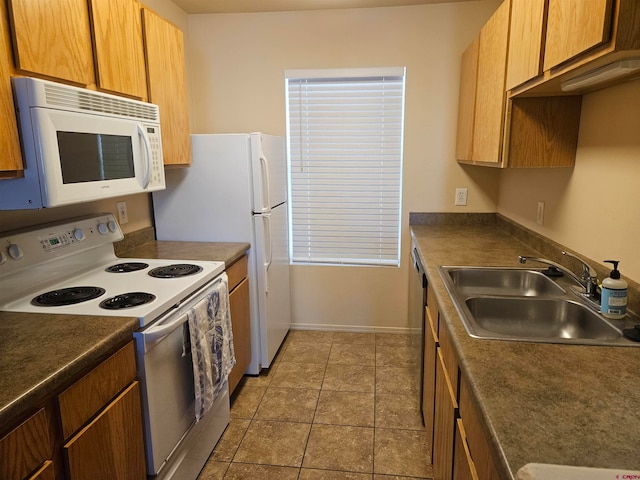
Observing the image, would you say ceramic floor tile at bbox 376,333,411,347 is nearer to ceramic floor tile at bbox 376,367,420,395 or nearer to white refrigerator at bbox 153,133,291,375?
ceramic floor tile at bbox 376,367,420,395

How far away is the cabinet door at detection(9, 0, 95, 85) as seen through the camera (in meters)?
1.34

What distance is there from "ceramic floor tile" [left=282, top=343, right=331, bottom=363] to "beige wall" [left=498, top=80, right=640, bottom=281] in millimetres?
1743

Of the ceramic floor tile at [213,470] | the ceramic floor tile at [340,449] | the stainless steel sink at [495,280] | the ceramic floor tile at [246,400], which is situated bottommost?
the ceramic floor tile at [213,470]

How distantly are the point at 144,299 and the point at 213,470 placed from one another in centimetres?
97

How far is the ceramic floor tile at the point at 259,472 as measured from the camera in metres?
1.98

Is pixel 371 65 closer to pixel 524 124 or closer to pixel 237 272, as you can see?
pixel 524 124

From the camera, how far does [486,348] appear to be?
3.92 ft

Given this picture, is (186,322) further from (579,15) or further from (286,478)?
(579,15)

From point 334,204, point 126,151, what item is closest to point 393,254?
point 334,204

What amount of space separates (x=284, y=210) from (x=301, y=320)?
98 centimetres

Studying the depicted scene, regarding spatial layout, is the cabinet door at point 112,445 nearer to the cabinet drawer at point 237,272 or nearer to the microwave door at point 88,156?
the microwave door at point 88,156

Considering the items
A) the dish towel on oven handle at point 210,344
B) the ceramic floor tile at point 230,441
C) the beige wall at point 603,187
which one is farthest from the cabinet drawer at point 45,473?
the beige wall at point 603,187

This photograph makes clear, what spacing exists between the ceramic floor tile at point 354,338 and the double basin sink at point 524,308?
1499 millimetres

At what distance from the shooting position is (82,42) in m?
1.62
